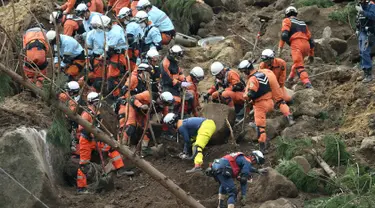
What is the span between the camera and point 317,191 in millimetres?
14180

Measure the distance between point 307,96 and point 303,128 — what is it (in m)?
1.38

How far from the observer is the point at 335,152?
14.8 m

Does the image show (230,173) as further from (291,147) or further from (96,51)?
(96,51)

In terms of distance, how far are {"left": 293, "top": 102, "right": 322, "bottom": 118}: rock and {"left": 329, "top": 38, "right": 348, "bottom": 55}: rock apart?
4.35 meters

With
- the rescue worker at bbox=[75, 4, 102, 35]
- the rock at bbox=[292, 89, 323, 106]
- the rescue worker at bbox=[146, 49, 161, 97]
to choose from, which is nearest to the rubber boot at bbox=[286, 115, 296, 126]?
the rock at bbox=[292, 89, 323, 106]

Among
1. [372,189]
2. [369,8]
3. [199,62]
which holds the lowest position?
[199,62]

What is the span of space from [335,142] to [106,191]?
4482mm

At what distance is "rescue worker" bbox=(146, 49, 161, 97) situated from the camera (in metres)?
17.0

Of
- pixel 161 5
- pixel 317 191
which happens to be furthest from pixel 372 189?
pixel 161 5

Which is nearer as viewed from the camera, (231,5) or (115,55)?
(115,55)

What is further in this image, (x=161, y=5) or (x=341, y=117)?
(x=161, y=5)

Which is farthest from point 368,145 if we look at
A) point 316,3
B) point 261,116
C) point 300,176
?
point 316,3

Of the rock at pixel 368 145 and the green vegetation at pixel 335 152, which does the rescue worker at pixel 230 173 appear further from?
the rock at pixel 368 145

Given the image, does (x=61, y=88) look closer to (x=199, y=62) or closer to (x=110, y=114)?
(x=110, y=114)
